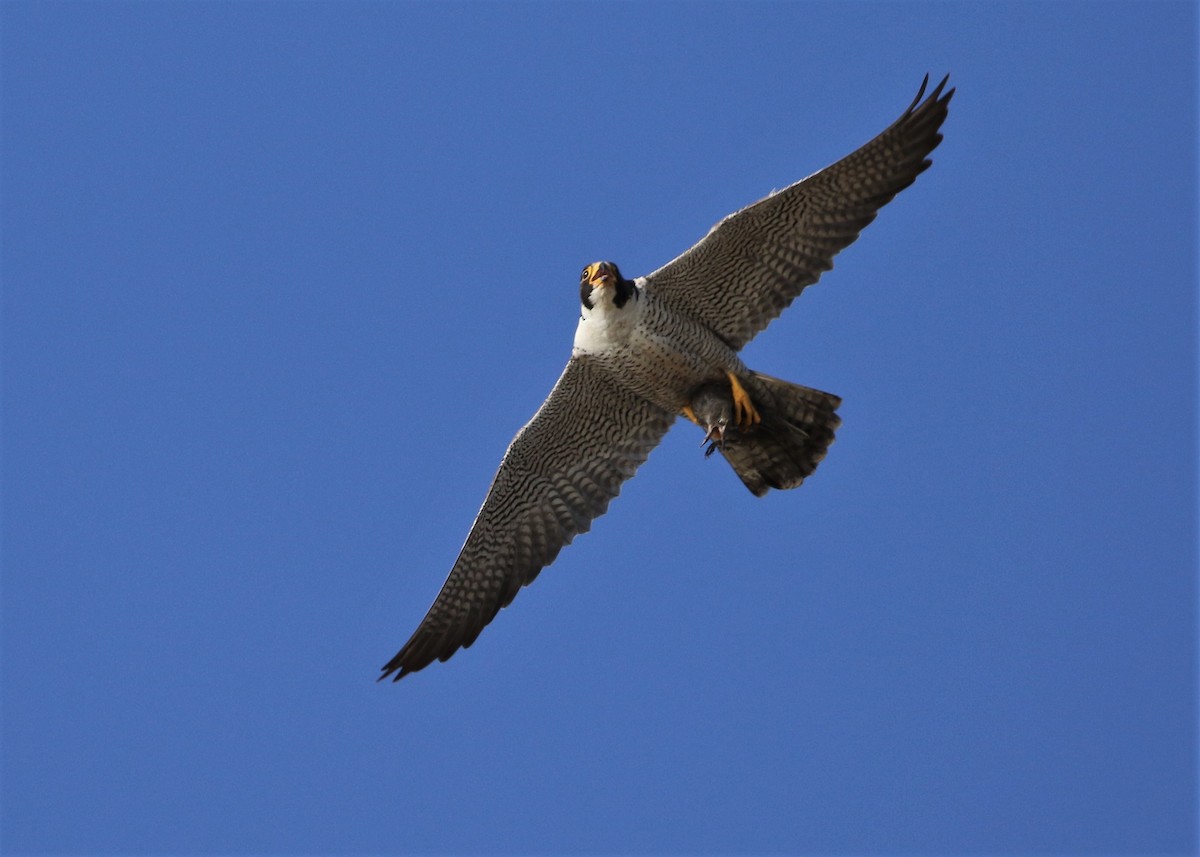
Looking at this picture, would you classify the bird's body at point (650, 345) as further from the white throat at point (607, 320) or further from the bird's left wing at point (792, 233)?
the bird's left wing at point (792, 233)

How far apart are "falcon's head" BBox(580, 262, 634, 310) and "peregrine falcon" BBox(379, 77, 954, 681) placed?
0.04 ft

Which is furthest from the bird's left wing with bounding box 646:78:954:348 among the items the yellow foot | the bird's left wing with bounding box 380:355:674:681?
the bird's left wing with bounding box 380:355:674:681

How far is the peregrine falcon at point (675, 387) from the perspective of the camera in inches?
515

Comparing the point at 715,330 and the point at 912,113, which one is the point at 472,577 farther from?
the point at 912,113

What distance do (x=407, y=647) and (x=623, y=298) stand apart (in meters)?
3.30

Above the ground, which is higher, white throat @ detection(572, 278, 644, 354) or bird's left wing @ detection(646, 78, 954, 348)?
bird's left wing @ detection(646, 78, 954, 348)

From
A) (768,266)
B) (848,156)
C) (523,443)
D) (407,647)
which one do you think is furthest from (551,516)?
(848,156)

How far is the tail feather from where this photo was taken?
44.1 feet

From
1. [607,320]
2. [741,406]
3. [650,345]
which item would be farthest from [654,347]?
[741,406]

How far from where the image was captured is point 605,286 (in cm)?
1282

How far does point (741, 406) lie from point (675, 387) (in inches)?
20.7

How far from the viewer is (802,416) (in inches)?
538

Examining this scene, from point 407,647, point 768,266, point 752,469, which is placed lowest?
point 407,647

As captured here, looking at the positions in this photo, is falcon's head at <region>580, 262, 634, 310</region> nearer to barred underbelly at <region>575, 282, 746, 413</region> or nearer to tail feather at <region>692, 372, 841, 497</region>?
barred underbelly at <region>575, 282, 746, 413</region>
